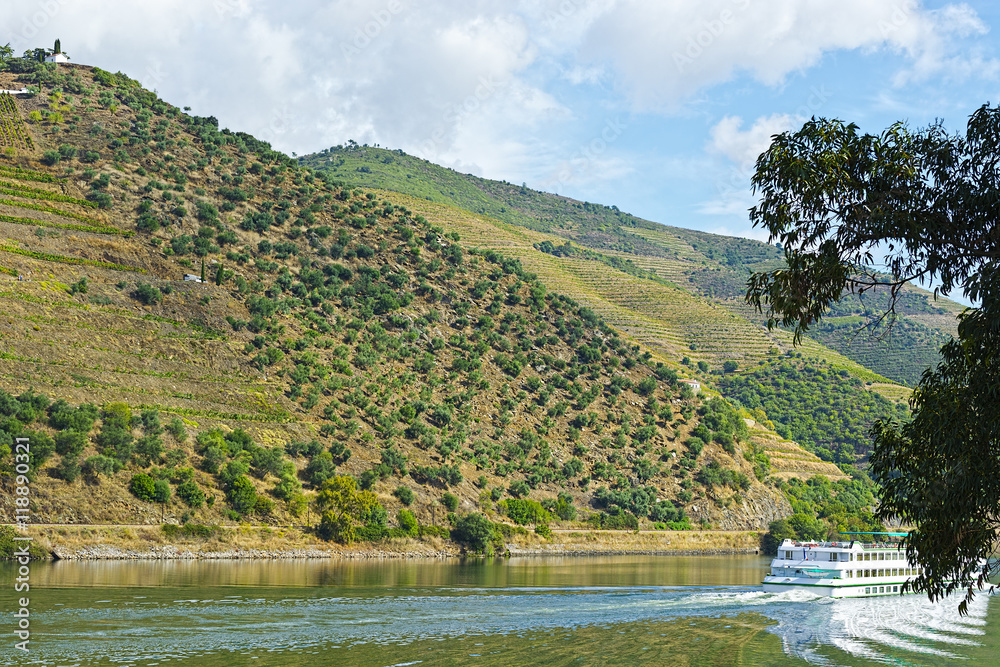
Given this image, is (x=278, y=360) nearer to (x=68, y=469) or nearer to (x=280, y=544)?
(x=280, y=544)

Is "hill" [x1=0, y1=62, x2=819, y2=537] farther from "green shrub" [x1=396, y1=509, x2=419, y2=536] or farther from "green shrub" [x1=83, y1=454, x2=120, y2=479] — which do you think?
"green shrub" [x1=396, y1=509, x2=419, y2=536]

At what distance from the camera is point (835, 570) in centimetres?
6250

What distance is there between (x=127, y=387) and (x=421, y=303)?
52.8 m

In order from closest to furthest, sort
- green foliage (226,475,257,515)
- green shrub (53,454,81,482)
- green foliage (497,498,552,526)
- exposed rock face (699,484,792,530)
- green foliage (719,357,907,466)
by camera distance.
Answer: green shrub (53,454,81,482) → green foliage (226,475,257,515) → green foliage (497,498,552,526) → exposed rock face (699,484,792,530) → green foliage (719,357,907,466)

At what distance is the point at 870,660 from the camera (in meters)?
38.8

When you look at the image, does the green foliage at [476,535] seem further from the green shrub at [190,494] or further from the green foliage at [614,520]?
the green shrub at [190,494]

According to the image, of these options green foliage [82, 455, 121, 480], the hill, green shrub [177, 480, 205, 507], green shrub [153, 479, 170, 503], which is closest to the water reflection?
green shrub [177, 480, 205, 507]

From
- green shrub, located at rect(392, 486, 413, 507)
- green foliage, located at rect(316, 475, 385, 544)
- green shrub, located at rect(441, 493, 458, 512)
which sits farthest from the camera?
green shrub, located at rect(441, 493, 458, 512)

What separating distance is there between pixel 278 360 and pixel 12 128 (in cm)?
5718

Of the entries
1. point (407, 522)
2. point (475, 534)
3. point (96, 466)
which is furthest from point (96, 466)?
point (475, 534)

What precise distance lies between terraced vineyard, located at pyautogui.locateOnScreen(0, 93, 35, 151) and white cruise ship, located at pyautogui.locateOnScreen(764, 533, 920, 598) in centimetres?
10563

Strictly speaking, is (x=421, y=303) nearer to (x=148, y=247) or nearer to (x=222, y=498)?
(x=148, y=247)

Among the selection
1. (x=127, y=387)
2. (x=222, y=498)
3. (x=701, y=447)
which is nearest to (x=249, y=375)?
(x=127, y=387)

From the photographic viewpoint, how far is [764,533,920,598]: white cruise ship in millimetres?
61656
